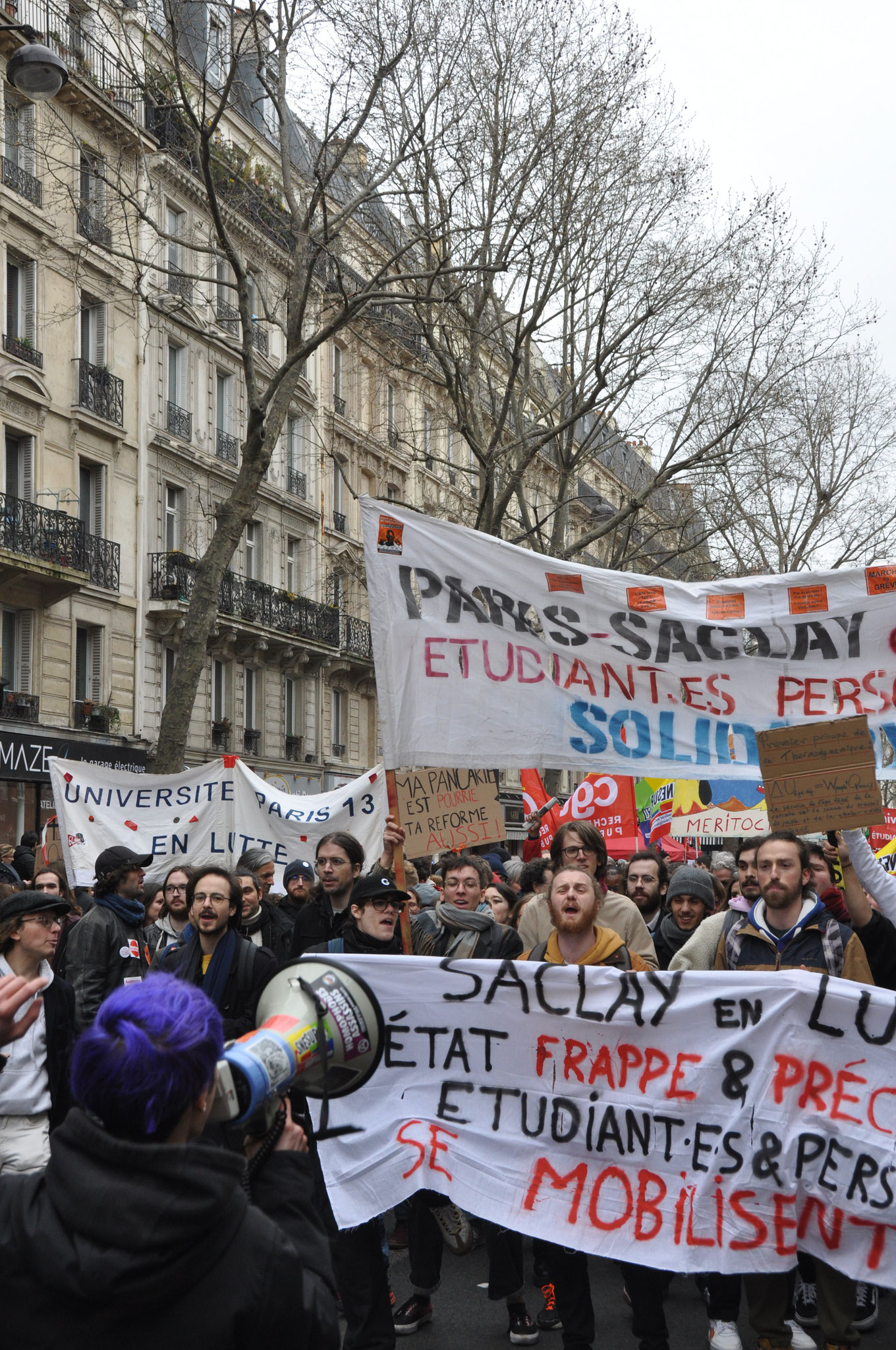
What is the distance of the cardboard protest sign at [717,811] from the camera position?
13938 millimetres

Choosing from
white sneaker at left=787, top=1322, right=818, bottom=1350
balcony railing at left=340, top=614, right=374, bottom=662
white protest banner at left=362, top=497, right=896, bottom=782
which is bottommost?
white sneaker at left=787, top=1322, right=818, bottom=1350

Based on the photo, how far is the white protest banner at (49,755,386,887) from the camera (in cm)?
1030

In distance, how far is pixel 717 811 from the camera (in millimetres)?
14758

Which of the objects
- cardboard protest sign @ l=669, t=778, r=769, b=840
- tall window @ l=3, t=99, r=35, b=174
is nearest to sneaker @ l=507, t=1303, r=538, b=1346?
cardboard protest sign @ l=669, t=778, r=769, b=840

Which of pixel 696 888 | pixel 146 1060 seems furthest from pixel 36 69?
pixel 146 1060

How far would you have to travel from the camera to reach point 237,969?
5203 millimetres

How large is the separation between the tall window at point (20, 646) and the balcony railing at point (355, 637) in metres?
12.1

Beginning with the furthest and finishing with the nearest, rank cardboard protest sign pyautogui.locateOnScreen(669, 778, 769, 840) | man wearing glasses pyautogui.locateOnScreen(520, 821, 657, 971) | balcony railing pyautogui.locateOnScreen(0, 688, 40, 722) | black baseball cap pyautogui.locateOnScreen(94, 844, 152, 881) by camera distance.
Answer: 1. balcony railing pyautogui.locateOnScreen(0, 688, 40, 722)
2. cardboard protest sign pyautogui.locateOnScreen(669, 778, 769, 840)
3. black baseball cap pyautogui.locateOnScreen(94, 844, 152, 881)
4. man wearing glasses pyautogui.locateOnScreen(520, 821, 657, 971)

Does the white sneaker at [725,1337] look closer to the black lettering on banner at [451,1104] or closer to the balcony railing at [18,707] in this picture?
the black lettering on banner at [451,1104]

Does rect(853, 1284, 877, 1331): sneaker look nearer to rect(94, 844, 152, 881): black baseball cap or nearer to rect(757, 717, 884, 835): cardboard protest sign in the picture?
rect(757, 717, 884, 835): cardboard protest sign

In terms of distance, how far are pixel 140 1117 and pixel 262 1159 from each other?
40cm

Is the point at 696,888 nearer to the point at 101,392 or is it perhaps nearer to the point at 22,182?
the point at 22,182

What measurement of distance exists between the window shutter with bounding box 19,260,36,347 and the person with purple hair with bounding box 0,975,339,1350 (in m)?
21.8

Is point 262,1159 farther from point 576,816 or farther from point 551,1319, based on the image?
point 576,816
